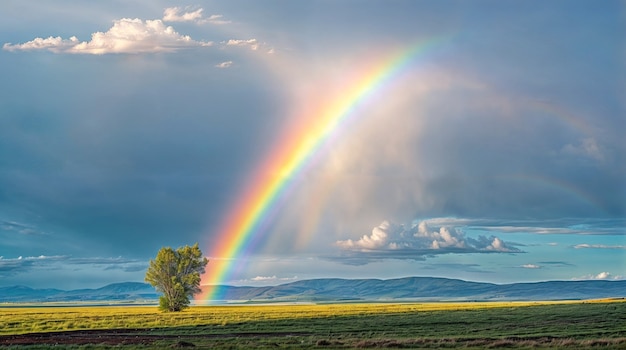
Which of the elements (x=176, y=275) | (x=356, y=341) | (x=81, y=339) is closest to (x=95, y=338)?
(x=81, y=339)

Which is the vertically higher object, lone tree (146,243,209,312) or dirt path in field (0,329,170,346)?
lone tree (146,243,209,312)

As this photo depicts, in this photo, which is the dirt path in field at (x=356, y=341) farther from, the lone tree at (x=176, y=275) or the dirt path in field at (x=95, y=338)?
the lone tree at (x=176, y=275)

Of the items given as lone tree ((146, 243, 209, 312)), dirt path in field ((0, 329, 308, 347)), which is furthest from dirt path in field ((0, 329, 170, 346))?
lone tree ((146, 243, 209, 312))

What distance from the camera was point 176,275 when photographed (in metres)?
122

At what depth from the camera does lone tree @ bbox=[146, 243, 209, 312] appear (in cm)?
12000

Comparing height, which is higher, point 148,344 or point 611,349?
point 148,344

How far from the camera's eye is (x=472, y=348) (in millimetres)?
40094

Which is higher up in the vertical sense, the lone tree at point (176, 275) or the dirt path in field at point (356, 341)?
the lone tree at point (176, 275)

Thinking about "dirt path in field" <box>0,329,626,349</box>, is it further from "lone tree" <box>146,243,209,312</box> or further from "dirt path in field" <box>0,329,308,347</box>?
"lone tree" <box>146,243,209,312</box>

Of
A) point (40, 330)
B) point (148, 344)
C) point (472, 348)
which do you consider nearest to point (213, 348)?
point (148, 344)

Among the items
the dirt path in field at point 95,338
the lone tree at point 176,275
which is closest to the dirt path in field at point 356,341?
the dirt path in field at point 95,338

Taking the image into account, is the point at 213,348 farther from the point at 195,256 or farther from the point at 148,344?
the point at 195,256

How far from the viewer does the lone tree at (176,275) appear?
120000 millimetres

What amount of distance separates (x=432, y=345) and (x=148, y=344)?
19107mm
